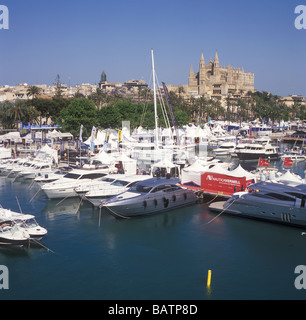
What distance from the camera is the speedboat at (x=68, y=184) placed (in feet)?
96.8

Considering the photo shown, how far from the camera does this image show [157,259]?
19.0 m

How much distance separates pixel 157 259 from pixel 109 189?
9523 millimetres

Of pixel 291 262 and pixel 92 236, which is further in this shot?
pixel 92 236

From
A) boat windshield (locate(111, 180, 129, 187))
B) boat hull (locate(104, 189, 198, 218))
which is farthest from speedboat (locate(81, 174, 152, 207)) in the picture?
boat hull (locate(104, 189, 198, 218))

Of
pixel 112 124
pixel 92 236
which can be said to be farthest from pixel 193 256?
pixel 112 124

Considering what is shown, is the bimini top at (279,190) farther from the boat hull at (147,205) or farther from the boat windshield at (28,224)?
the boat windshield at (28,224)

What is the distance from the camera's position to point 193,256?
1933cm

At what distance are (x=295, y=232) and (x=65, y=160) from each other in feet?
100.0

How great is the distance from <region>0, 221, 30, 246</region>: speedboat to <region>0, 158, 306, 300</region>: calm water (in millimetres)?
464

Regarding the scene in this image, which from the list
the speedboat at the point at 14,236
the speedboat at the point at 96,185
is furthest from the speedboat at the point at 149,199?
the speedboat at the point at 14,236

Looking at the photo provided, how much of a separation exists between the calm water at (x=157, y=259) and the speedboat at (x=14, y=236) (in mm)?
464

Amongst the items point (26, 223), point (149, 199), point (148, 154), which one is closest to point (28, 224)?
point (26, 223)
